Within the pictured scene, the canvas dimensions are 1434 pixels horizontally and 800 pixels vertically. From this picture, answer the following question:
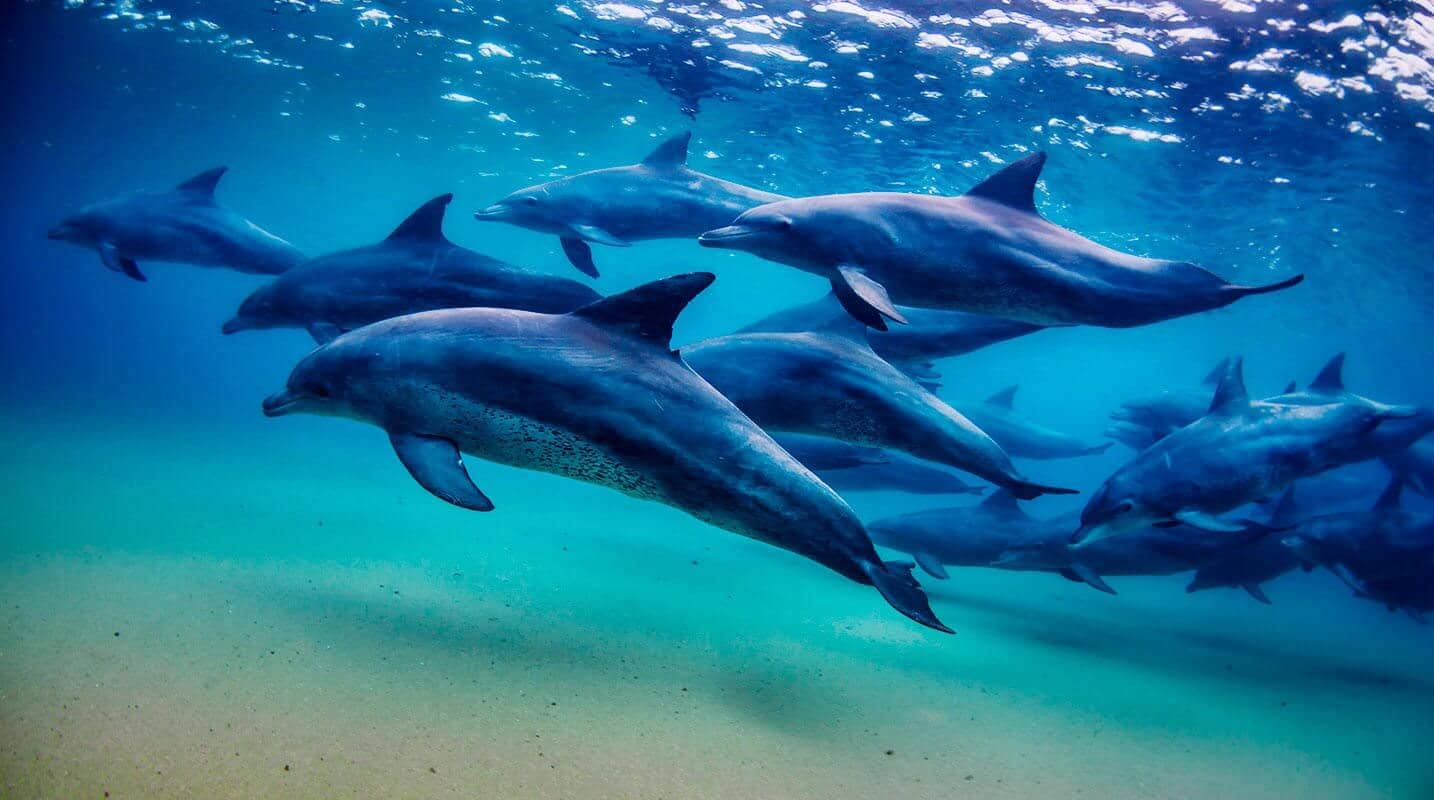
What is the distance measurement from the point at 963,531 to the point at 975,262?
6861mm

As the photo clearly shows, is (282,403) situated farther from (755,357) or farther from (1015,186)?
(1015,186)

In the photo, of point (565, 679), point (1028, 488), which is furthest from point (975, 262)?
point (565, 679)

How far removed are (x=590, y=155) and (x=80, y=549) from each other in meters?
23.6

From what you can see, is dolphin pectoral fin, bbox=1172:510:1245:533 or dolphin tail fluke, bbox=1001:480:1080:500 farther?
dolphin pectoral fin, bbox=1172:510:1245:533

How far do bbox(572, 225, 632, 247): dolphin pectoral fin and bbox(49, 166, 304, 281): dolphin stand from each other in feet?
11.2

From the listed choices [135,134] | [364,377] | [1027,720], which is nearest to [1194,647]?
[1027,720]

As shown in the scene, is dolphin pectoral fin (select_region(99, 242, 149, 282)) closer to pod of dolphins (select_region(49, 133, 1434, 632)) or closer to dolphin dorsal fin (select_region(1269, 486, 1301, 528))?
pod of dolphins (select_region(49, 133, 1434, 632))

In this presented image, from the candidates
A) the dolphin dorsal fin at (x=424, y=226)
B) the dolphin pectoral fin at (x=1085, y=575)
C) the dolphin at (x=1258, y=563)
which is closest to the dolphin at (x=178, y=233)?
the dolphin dorsal fin at (x=424, y=226)

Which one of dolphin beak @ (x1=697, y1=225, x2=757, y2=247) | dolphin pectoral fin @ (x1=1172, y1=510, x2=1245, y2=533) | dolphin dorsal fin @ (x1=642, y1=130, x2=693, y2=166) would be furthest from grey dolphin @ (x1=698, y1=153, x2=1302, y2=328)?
dolphin dorsal fin @ (x1=642, y1=130, x2=693, y2=166)

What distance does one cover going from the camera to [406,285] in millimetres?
6402

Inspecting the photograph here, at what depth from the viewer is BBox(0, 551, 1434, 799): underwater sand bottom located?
3869mm

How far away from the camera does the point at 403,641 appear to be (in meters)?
5.73

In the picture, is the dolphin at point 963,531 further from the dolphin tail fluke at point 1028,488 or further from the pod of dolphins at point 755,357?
the dolphin tail fluke at point 1028,488

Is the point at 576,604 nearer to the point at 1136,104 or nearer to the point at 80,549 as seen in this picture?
the point at 80,549
